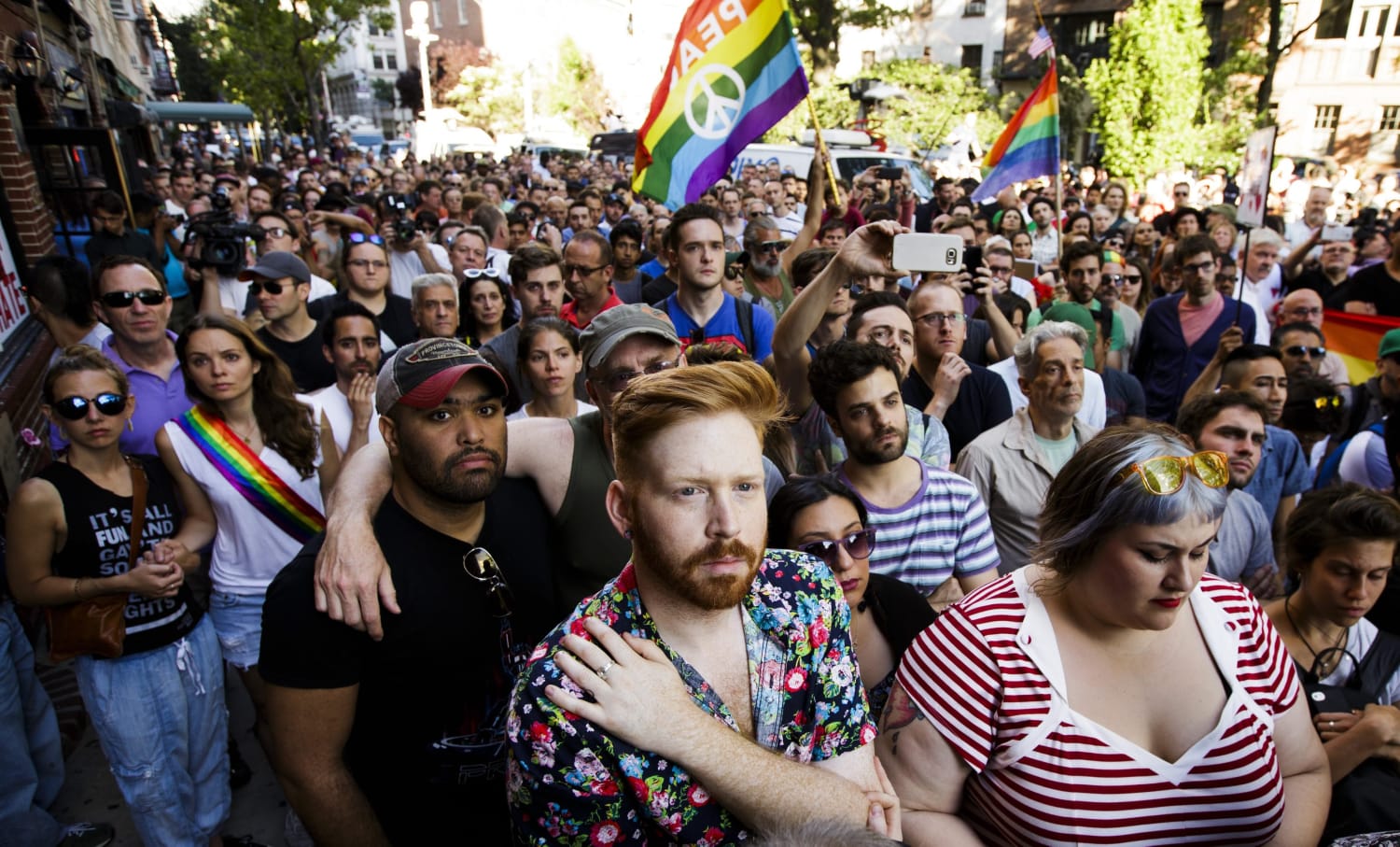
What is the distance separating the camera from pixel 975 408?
412 cm

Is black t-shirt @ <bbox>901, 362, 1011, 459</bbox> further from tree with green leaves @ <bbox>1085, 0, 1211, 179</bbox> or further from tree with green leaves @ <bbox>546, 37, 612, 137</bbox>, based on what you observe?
tree with green leaves @ <bbox>546, 37, 612, 137</bbox>

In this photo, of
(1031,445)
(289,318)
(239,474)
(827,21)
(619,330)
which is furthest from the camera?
(827,21)

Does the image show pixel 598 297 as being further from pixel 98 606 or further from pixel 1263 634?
pixel 1263 634

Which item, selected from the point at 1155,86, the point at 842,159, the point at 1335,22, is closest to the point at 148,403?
the point at 842,159

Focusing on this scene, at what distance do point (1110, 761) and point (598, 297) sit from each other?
4084 mm

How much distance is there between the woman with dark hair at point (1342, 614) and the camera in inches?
88.8

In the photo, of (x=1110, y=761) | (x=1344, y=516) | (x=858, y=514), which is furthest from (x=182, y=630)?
(x=1344, y=516)

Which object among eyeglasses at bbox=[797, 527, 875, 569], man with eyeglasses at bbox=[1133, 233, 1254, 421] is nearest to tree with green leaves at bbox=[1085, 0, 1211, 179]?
man with eyeglasses at bbox=[1133, 233, 1254, 421]

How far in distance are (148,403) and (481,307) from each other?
2048mm

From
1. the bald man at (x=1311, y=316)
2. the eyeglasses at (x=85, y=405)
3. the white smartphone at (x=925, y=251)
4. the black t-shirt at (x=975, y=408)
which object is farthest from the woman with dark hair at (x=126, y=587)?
the bald man at (x=1311, y=316)

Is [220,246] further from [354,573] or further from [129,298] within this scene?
[354,573]

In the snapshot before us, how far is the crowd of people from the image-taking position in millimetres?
1449

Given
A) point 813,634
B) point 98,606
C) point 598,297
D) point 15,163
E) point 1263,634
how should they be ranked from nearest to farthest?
point 813,634 → point 1263,634 → point 98,606 → point 598,297 → point 15,163

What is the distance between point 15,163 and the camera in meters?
6.28
